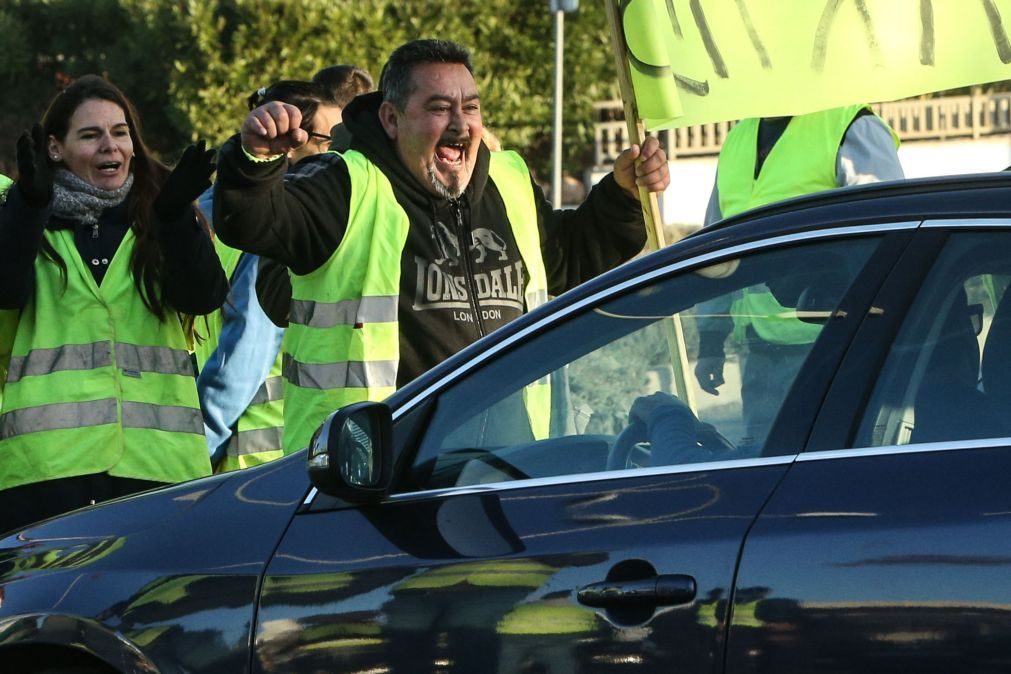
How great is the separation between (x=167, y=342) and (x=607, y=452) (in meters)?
2.31

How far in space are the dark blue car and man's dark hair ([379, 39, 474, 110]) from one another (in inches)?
68.4

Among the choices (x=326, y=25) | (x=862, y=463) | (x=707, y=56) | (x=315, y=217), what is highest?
(x=326, y=25)

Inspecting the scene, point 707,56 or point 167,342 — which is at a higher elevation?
point 707,56

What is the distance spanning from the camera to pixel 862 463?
102 inches

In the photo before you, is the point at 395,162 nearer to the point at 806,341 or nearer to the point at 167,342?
the point at 167,342

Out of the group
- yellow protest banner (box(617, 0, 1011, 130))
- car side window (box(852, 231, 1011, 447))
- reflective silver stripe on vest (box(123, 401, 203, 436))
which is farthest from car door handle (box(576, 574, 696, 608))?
reflective silver stripe on vest (box(123, 401, 203, 436))

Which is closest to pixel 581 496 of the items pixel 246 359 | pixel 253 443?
pixel 246 359

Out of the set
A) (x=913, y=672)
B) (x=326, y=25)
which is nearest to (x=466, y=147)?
(x=913, y=672)

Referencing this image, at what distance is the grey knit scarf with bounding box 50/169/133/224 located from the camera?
4883 mm

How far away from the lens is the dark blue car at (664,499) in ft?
8.20

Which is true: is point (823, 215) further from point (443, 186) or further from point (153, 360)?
point (153, 360)

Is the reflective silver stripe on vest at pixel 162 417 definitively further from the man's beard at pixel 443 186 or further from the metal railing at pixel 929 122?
the metal railing at pixel 929 122

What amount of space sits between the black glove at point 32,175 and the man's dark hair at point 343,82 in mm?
2001

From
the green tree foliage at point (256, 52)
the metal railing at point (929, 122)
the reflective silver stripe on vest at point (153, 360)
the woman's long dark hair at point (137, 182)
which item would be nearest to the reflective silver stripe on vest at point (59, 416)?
the reflective silver stripe on vest at point (153, 360)
